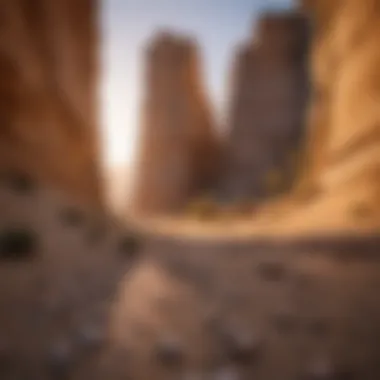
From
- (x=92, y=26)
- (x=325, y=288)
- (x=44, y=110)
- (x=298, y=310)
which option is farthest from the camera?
(x=92, y=26)

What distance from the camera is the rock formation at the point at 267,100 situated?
3002cm

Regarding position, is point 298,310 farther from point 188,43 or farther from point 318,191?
point 188,43


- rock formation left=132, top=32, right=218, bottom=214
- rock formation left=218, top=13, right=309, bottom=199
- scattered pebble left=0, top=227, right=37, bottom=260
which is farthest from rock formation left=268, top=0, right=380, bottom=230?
rock formation left=132, top=32, right=218, bottom=214

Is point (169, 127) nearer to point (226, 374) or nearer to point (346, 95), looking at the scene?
point (346, 95)

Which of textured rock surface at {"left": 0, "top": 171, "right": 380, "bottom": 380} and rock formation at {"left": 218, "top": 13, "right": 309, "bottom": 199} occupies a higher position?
rock formation at {"left": 218, "top": 13, "right": 309, "bottom": 199}

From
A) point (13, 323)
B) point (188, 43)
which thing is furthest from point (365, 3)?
point (188, 43)

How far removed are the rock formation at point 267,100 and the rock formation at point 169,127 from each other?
3.31 metres

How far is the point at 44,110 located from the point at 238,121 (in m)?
25.4

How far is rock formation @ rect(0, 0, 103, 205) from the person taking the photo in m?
5.79

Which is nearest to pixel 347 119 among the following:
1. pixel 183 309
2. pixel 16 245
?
pixel 183 309

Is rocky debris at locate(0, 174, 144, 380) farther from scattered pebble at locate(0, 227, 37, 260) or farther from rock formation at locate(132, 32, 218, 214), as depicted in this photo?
rock formation at locate(132, 32, 218, 214)

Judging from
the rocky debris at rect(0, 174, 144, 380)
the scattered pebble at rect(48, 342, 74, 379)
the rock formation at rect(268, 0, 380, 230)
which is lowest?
the scattered pebble at rect(48, 342, 74, 379)

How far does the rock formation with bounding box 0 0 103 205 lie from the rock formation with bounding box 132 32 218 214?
21098mm

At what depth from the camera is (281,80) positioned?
3091cm
